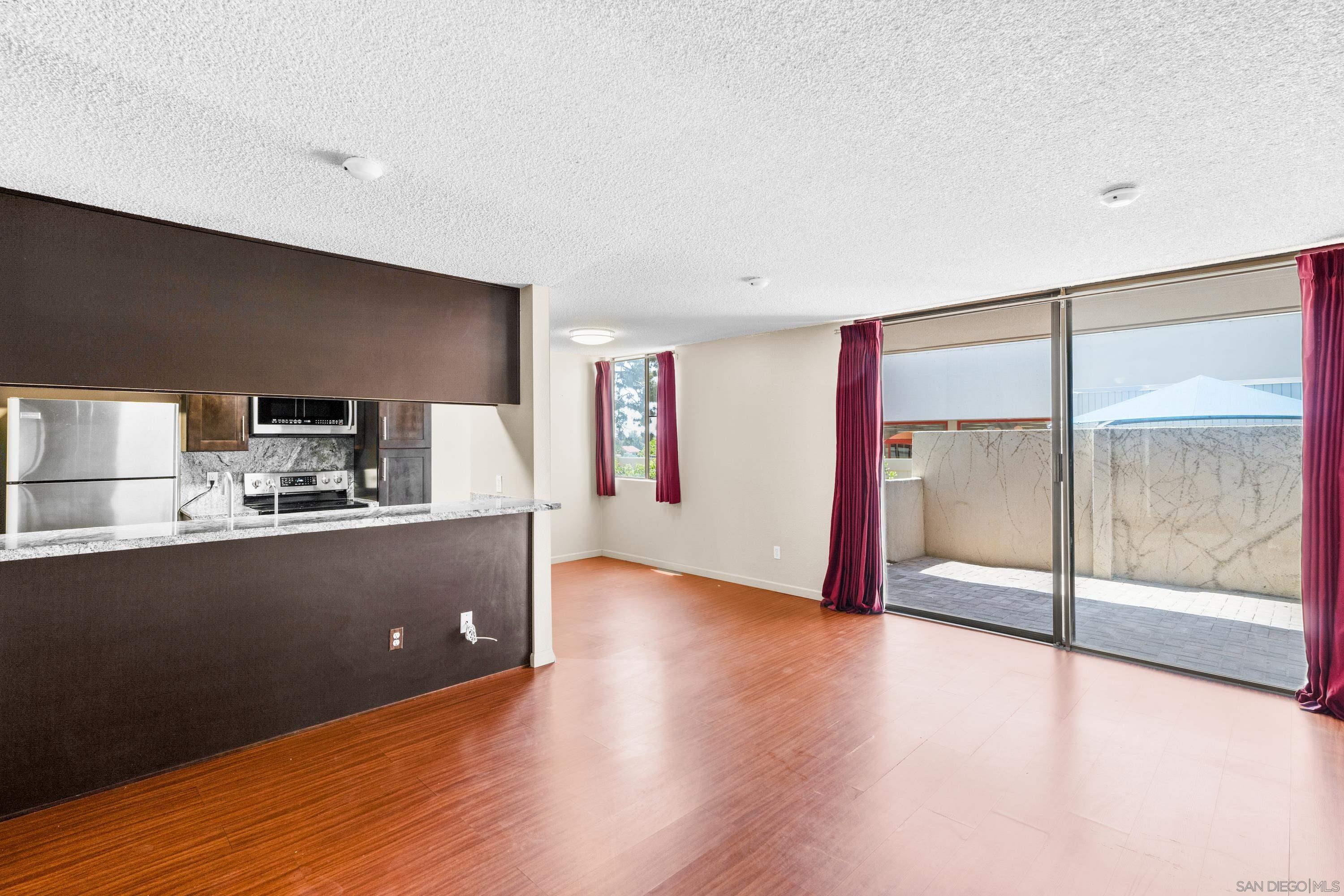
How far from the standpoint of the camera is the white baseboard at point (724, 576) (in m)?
5.75

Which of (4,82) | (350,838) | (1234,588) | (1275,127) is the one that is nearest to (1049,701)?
(1234,588)

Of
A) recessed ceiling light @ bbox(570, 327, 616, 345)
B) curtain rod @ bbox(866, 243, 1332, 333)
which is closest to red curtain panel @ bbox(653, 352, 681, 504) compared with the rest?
recessed ceiling light @ bbox(570, 327, 616, 345)

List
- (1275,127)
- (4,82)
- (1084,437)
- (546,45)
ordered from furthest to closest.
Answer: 1. (1084,437)
2. (1275,127)
3. (4,82)
4. (546,45)

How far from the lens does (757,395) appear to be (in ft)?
20.1

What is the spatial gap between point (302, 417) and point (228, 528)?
2401 millimetres

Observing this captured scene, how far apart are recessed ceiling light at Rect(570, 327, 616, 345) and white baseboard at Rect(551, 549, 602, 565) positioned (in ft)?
9.04

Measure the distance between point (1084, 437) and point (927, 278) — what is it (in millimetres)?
1574

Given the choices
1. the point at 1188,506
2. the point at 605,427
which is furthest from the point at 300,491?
the point at 1188,506

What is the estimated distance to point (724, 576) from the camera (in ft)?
21.2

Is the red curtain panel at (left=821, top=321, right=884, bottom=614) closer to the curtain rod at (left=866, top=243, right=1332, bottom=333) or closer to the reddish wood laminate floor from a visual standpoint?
the curtain rod at (left=866, top=243, right=1332, bottom=333)

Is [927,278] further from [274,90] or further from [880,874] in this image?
[274,90]

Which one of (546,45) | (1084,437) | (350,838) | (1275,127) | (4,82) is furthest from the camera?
(1084,437)

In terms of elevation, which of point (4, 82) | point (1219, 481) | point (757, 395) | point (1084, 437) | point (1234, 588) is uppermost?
point (4, 82)

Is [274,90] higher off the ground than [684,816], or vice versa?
[274,90]
